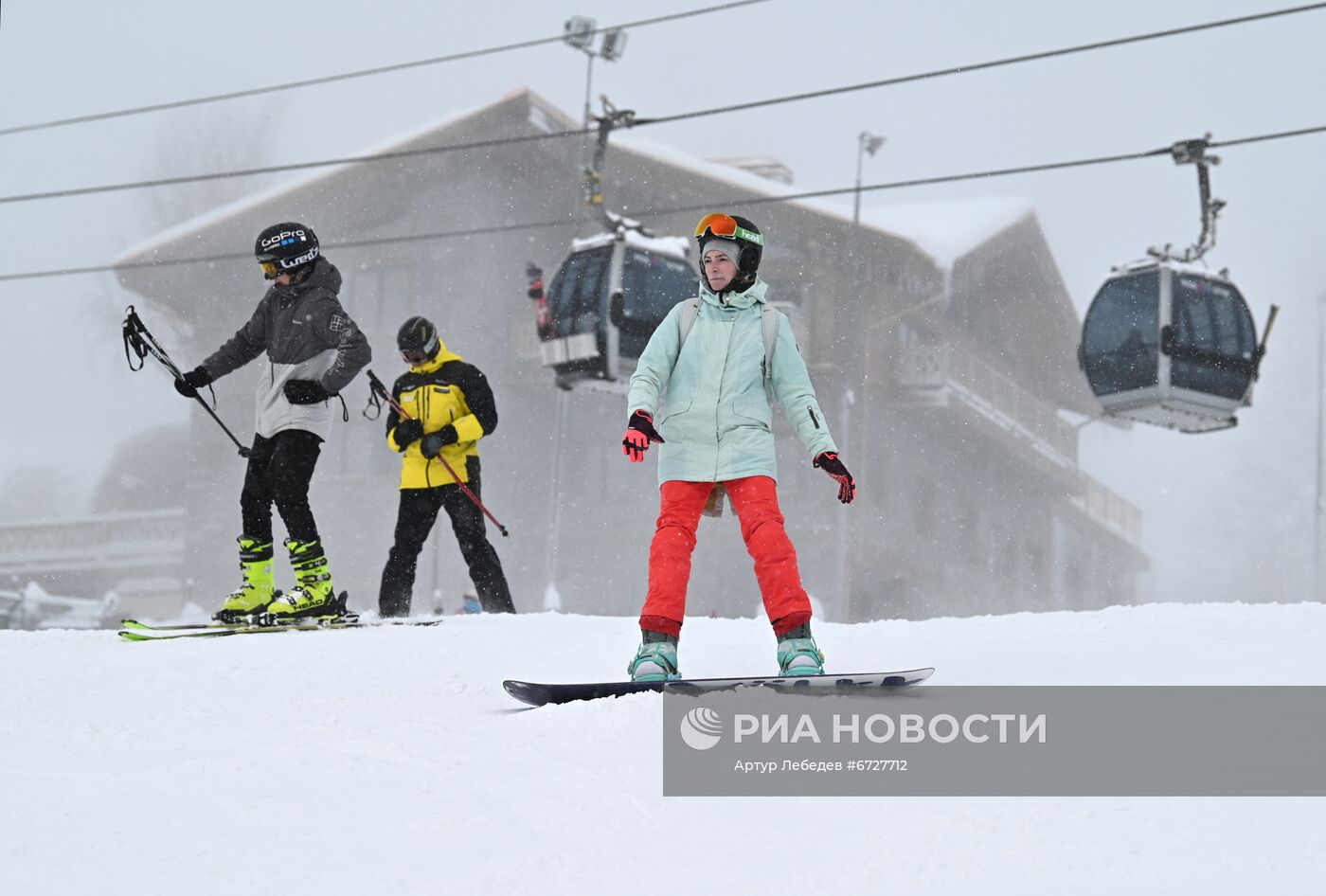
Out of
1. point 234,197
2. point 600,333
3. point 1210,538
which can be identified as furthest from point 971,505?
point 1210,538

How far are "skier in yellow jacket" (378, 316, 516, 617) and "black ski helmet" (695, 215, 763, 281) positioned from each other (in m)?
2.71

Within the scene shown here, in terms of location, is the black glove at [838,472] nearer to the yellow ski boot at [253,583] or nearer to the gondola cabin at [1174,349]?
the yellow ski boot at [253,583]

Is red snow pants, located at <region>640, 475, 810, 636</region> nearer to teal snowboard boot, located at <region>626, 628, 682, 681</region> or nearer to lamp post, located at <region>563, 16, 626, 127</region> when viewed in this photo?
teal snowboard boot, located at <region>626, 628, 682, 681</region>

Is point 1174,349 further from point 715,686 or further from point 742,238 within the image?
point 715,686

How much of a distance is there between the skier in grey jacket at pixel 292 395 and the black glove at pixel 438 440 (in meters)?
0.79

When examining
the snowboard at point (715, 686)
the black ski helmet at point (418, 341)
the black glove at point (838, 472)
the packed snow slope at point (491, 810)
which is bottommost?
the packed snow slope at point (491, 810)

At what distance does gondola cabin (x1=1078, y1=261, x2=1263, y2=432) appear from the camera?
16.5m

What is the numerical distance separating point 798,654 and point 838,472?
549 mm

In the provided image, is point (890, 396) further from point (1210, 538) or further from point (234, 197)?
point (1210, 538)

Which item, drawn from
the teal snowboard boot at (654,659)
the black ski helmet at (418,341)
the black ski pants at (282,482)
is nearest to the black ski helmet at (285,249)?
the black ski pants at (282,482)

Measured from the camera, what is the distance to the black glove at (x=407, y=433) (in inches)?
263

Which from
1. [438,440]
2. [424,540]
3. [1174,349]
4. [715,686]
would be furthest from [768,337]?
[1174,349]

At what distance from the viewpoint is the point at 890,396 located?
27781mm

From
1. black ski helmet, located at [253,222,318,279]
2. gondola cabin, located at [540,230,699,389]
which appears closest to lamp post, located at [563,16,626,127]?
gondola cabin, located at [540,230,699,389]
